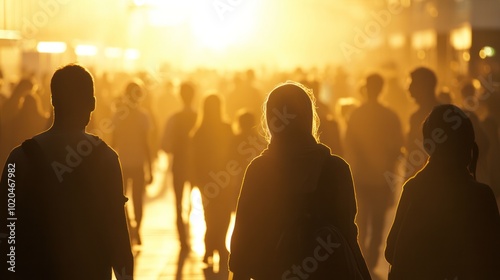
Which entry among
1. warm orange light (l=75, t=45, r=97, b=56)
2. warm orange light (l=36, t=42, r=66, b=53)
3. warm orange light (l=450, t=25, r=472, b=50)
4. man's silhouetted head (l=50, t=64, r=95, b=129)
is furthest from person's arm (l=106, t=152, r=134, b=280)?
warm orange light (l=450, t=25, r=472, b=50)

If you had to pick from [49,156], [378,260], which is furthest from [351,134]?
[49,156]

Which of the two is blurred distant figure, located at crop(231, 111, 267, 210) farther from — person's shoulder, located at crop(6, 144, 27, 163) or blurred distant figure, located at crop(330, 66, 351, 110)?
blurred distant figure, located at crop(330, 66, 351, 110)

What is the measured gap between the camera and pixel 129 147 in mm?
13547

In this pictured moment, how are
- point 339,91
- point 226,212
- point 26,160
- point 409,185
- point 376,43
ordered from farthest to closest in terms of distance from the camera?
point 376,43
point 339,91
point 226,212
point 409,185
point 26,160

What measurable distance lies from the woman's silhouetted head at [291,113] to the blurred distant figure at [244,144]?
644cm

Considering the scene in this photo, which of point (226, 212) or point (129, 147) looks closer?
point (226, 212)

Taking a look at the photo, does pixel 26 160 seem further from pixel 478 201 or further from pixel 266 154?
pixel 478 201

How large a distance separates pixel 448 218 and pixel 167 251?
25.9 ft

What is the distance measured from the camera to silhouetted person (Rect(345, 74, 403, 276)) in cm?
1120

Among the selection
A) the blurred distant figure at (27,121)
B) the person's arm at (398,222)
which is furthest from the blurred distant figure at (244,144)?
the person's arm at (398,222)

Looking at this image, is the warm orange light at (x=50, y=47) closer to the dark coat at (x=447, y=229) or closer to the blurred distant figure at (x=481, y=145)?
the blurred distant figure at (x=481, y=145)

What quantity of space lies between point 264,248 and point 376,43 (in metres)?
60.2

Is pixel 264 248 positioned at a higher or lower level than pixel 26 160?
lower

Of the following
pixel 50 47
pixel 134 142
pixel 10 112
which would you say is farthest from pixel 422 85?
pixel 50 47
